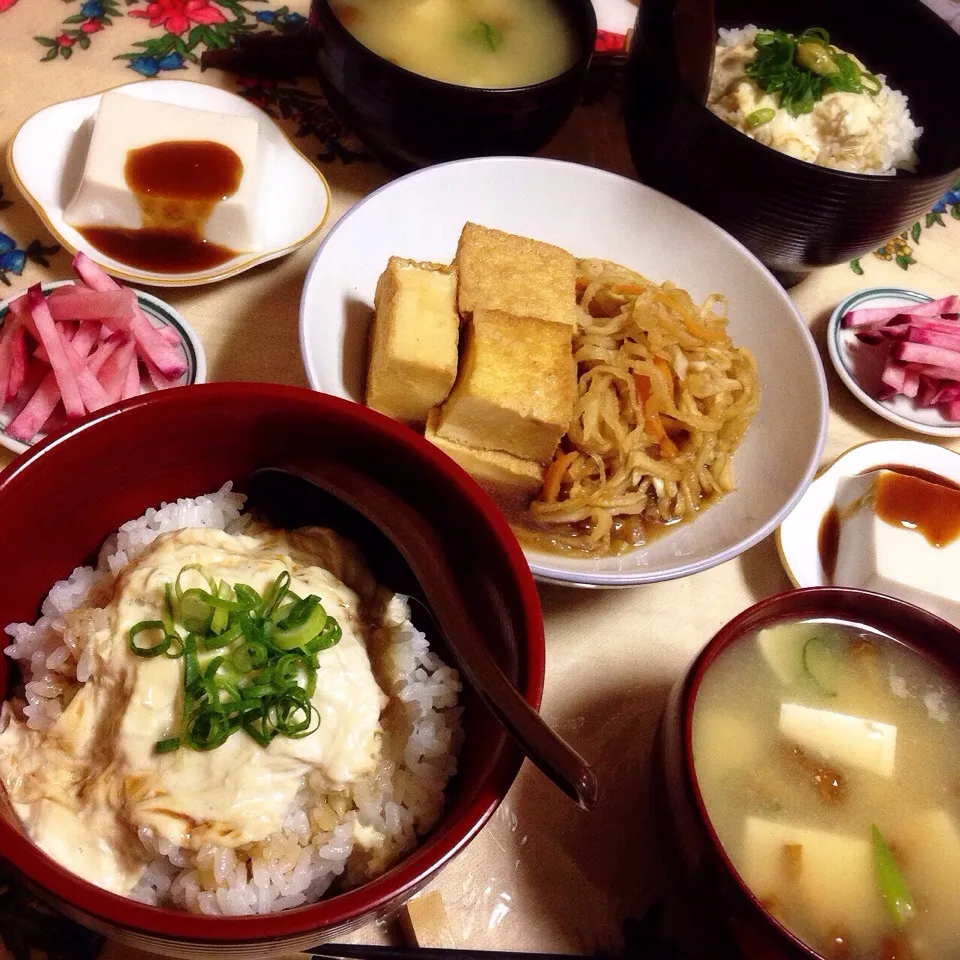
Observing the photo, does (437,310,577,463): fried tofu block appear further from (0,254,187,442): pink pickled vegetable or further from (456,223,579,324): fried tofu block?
(0,254,187,442): pink pickled vegetable

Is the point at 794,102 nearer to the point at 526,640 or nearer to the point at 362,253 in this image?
the point at 362,253

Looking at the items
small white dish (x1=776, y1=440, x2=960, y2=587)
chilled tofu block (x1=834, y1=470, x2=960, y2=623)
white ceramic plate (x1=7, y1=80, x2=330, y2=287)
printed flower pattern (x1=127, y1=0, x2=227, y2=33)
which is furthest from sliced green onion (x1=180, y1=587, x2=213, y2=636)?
printed flower pattern (x1=127, y1=0, x2=227, y2=33)

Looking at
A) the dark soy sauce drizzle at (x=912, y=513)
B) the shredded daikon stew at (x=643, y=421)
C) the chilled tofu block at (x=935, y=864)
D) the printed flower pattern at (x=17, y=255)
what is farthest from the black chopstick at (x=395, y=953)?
the printed flower pattern at (x=17, y=255)

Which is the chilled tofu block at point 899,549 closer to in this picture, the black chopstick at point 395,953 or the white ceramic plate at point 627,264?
the white ceramic plate at point 627,264

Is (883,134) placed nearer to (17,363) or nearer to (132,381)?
(132,381)

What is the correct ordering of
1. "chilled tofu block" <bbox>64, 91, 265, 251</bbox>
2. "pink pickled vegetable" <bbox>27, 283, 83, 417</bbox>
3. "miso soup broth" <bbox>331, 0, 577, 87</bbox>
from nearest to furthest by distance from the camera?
"pink pickled vegetable" <bbox>27, 283, 83, 417</bbox> < "chilled tofu block" <bbox>64, 91, 265, 251</bbox> < "miso soup broth" <bbox>331, 0, 577, 87</bbox>
